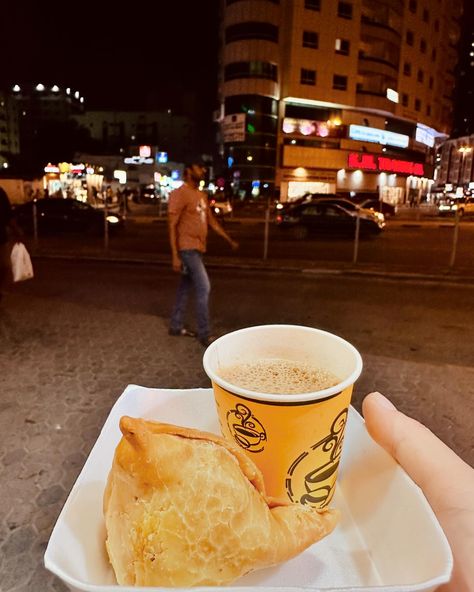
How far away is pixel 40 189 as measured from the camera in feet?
155

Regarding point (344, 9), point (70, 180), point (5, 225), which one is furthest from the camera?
point (70, 180)

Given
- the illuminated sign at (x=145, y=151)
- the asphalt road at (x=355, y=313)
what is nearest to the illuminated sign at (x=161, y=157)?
the illuminated sign at (x=145, y=151)

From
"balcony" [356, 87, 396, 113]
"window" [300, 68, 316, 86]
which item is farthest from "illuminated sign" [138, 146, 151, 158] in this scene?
"balcony" [356, 87, 396, 113]

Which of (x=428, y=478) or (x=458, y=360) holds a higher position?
(x=428, y=478)

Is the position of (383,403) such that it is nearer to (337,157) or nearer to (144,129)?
(337,157)

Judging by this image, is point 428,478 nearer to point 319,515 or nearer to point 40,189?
point 319,515

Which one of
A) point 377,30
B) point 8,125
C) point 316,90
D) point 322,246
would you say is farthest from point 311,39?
point 8,125

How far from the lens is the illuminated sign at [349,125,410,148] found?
56438 millimetres

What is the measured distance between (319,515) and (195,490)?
0.96 ft

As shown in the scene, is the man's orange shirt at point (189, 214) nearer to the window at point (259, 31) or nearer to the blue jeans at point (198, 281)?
the blue jeans at point (198, 281)

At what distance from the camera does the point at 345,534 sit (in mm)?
1160

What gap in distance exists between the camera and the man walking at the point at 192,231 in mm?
5469

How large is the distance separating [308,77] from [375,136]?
11.1m

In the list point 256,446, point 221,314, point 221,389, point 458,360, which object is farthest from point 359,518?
point 221,314
